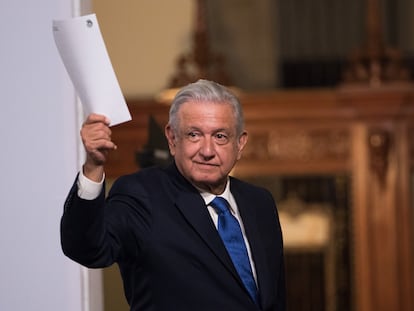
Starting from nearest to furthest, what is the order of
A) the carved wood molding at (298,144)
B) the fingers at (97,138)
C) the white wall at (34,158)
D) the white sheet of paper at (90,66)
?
the fingers at (97,138) → the white sheet of paper at (90,66) → the white wall at (34,158) → the carved wood molding at (298,144)

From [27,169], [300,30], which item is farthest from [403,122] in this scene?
[27,169]

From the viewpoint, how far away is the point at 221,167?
5.81ft

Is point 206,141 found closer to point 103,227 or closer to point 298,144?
point 103,227

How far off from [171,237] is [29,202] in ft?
1.81

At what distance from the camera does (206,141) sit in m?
1.75

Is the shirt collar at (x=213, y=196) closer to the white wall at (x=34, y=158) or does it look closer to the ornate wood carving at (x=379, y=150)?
the white wall at (x=34, y=158)

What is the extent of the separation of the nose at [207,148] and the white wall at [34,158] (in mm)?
543

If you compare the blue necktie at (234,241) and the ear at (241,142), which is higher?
the ear at (241,142)

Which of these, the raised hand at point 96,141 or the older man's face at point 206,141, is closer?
the raised hand at point 96,141

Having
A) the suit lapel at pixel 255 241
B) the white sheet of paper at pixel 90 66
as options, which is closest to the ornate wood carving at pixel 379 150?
the suit lapel at pixel 255 241

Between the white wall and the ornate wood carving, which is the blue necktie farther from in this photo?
the ornate wood carving

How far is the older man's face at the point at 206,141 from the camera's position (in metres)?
1.75

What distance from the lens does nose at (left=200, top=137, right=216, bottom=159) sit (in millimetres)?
1738

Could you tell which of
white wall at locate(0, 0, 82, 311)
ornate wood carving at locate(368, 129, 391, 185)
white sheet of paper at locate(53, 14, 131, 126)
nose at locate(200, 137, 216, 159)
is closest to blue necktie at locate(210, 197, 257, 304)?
nose at locate(200, 137, 216, 159)
